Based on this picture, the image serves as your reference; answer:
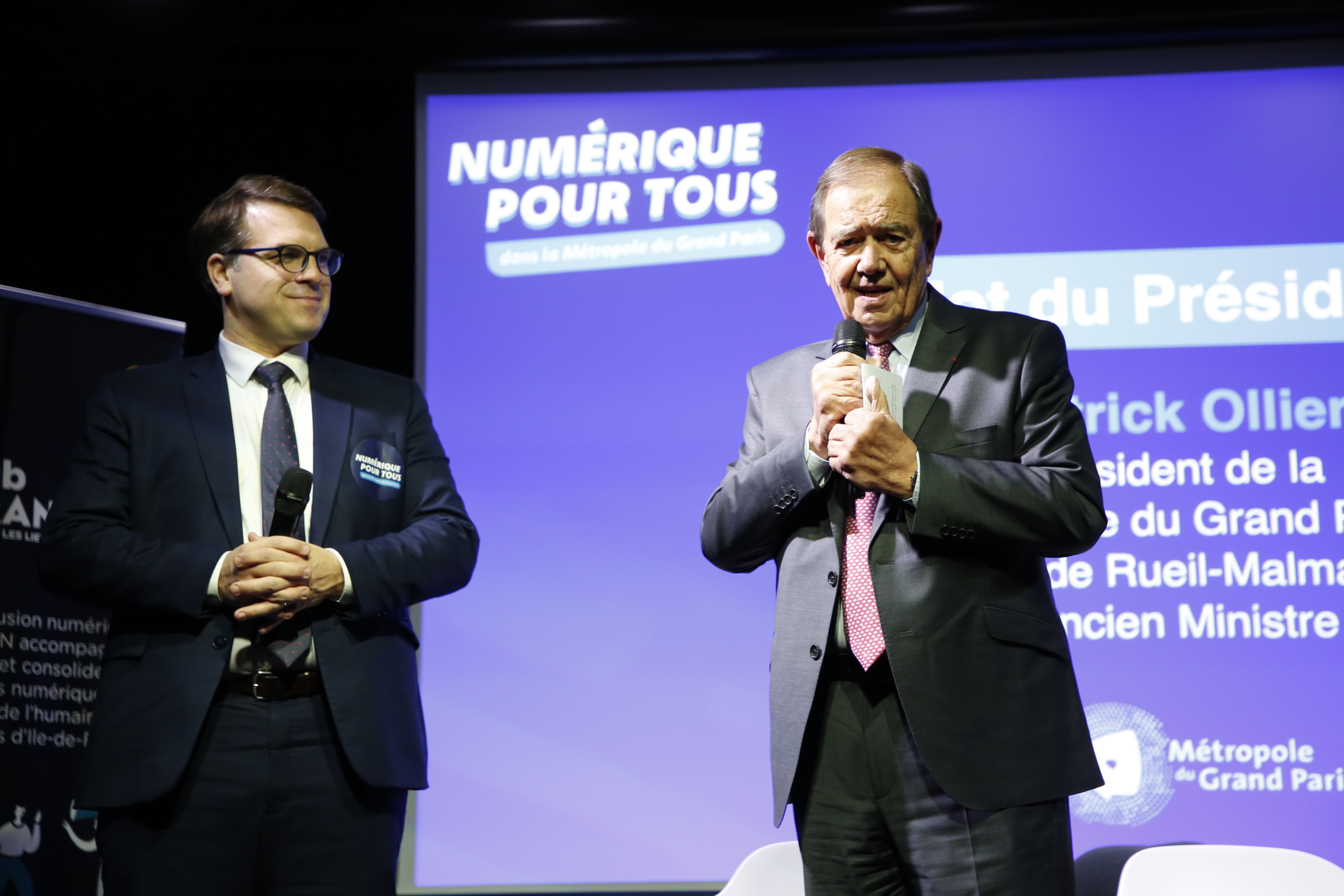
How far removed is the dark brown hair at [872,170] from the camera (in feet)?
6.67

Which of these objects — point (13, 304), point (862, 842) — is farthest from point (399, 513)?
point (13, 304)

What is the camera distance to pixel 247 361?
2.45 meters

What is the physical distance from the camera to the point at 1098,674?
350 cm

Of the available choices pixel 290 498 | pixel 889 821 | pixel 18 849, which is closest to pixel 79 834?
pixel 18 849

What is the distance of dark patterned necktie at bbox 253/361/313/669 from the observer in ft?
7.11

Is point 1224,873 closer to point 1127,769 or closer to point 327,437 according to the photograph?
point 1127,769

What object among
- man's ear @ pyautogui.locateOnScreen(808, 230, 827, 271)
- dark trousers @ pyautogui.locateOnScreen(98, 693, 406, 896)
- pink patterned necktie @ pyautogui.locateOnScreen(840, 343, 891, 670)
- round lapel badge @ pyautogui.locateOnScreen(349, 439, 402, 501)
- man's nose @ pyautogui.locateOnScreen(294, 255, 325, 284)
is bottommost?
dark trousers @ pyautogui.locateOnScreen(98, 693, 406, 896)

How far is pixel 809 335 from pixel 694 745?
129 cm

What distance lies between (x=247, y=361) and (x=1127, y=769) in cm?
262

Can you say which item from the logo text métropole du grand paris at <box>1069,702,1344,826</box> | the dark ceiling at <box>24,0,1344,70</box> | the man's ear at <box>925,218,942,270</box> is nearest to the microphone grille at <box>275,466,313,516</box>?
the man's ear at <box>925,218,942,270</box>

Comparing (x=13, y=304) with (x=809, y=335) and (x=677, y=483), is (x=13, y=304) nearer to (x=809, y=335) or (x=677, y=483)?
(x=677, y=483)

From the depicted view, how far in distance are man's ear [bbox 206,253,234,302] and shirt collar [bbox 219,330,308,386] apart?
96 mm

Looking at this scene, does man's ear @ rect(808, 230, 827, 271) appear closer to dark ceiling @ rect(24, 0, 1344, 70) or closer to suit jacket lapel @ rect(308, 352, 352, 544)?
suit jacket lapel @ rect(308, 352, 352, 544)

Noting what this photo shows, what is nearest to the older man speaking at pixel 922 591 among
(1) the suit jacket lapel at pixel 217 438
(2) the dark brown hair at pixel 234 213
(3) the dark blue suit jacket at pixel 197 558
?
(3) the dark blue suit jacket at pixel 197 558
